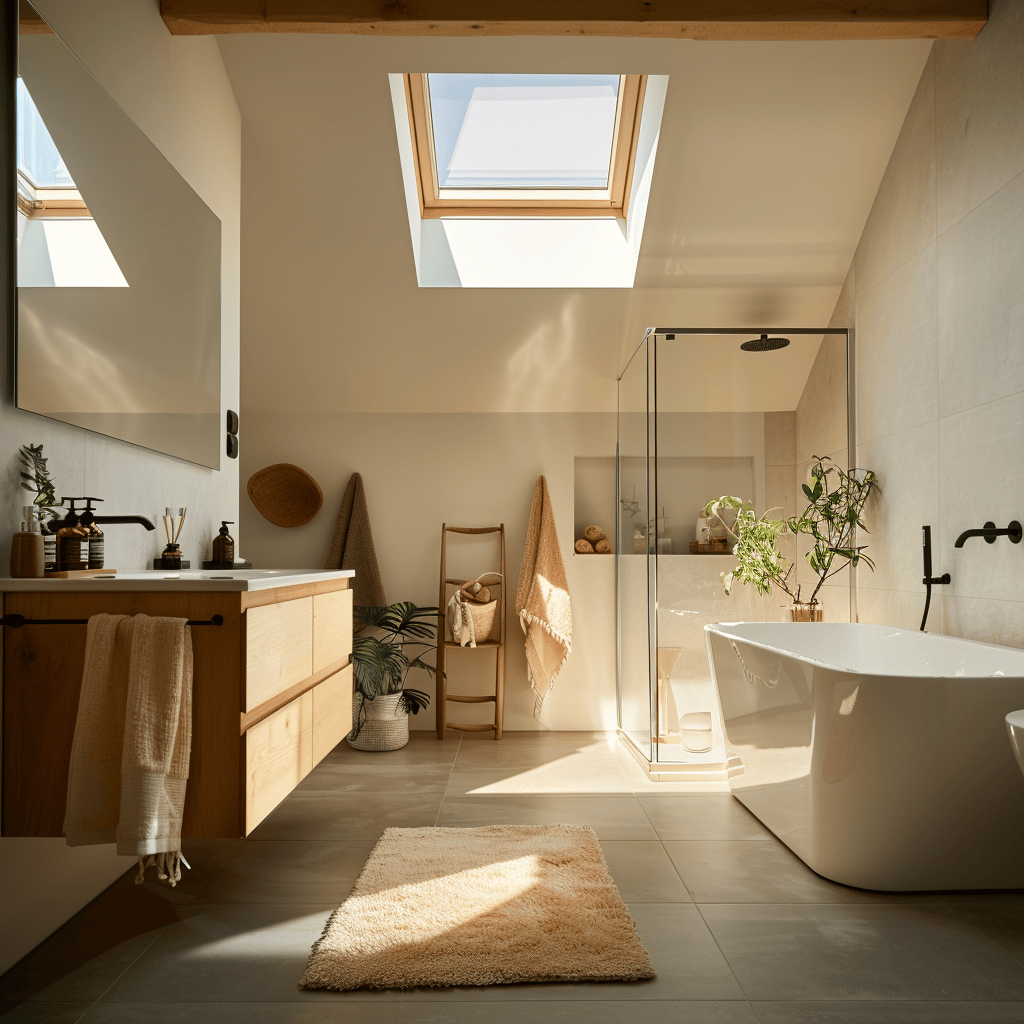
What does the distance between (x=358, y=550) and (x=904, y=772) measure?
9.77ft

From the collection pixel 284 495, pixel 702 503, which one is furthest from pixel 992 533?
pixel 284 495

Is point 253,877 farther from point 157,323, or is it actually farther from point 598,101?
point 598,101

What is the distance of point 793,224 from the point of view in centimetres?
369

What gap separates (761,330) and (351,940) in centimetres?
287

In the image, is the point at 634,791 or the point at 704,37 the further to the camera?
the point at 634,791

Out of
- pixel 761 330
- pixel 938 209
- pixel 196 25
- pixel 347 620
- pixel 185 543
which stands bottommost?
pixel 347 620

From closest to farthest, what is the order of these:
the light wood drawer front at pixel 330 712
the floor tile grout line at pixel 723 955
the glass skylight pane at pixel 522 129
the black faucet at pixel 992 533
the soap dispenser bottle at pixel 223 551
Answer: the floor tile grout line at pixel 723 955
the light wood drawer front at pixel 330 712
the black faucet at pixel 992 533
the soap dispenser bottle at pixel 223 551
the glass skylight pane at pixel 522 129

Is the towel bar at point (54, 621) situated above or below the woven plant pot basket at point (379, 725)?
above

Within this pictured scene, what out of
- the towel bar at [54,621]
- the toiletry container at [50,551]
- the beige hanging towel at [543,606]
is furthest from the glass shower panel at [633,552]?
the toiletry container at [50,551]

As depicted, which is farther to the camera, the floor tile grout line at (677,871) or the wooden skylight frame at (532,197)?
the wooden skylight frame at (532,197)

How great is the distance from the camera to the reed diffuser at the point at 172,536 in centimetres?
248

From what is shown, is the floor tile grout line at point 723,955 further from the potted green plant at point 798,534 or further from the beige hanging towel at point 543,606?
the beige hanging towel at point 543,606

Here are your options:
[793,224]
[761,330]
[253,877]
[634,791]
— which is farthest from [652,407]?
[253,877]

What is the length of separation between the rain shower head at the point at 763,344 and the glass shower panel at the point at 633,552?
448 mm
